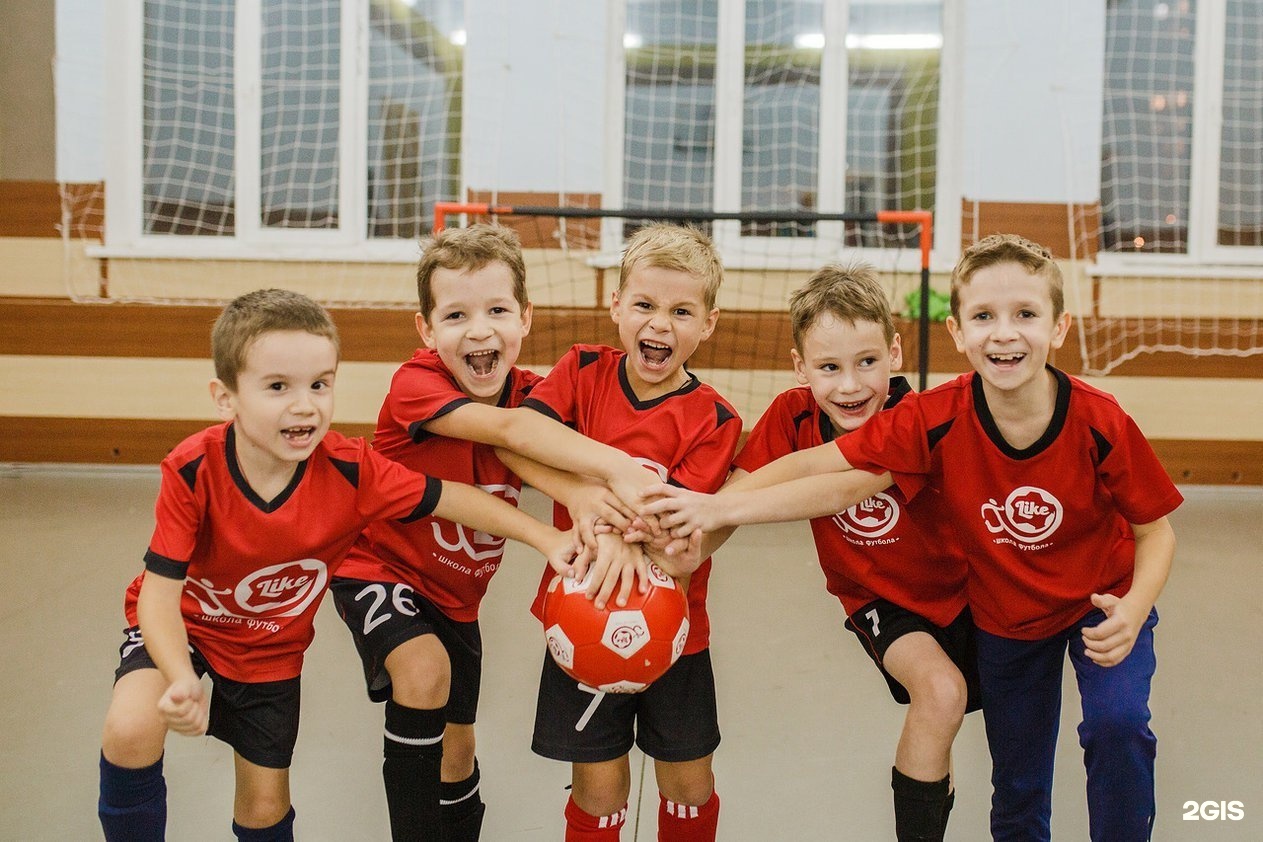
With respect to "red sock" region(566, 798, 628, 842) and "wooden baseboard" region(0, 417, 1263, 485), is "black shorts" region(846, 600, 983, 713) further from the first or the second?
"wooden baseboard" region(0, 417, 1263, 485)

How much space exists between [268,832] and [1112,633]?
1618mm

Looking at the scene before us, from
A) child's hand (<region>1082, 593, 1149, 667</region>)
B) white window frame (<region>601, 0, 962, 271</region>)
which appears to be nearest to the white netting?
white window frame (<region>601, 0, 962, 271</region>)

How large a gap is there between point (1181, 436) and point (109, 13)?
7765 millimetres

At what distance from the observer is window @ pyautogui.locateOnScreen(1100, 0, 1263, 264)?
634cm

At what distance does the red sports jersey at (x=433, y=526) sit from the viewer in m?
2.06

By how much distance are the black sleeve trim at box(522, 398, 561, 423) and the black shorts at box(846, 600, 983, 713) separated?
80cm

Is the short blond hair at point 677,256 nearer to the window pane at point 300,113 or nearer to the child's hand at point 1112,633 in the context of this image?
the child's hand at point 1112,633

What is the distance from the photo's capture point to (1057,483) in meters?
1.82

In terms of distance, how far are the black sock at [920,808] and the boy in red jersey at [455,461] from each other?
0.79 metres

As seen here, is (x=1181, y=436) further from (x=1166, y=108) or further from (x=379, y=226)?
(x=379, y=226)

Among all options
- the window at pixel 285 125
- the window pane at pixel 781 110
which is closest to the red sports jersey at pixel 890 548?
the window pane at pixel 781 110

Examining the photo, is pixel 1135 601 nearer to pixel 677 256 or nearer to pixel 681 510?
pixel 681 510

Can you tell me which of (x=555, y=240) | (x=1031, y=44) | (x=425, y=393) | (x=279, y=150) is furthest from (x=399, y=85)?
(x=425, y=393)

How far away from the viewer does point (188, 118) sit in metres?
6.54
